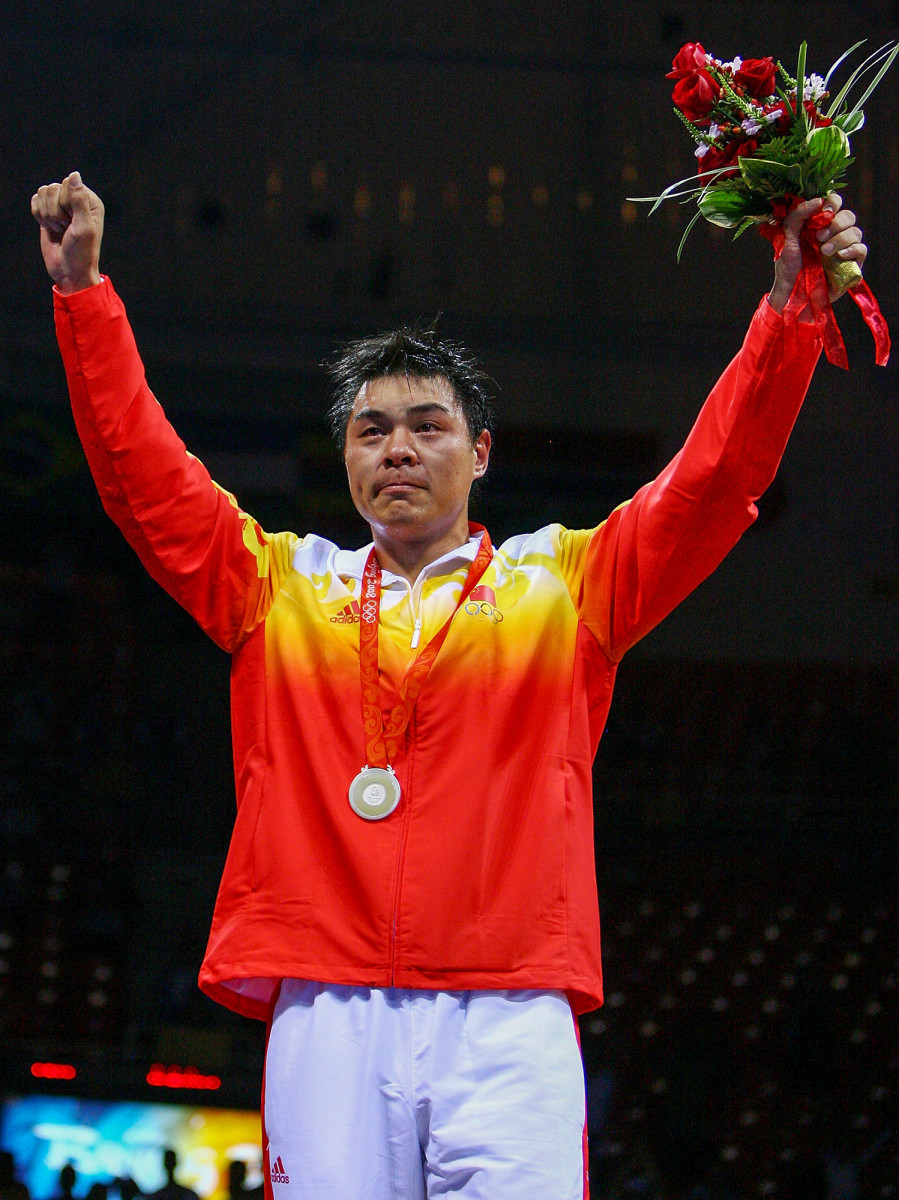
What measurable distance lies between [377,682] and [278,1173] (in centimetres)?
69

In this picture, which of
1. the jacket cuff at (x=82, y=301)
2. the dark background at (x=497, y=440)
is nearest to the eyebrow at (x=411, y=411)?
the jacket cuff at (x=82, y=301)

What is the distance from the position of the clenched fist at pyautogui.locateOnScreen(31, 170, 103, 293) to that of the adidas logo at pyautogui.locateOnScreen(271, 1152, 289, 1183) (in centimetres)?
124

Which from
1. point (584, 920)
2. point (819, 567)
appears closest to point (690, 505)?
point (584, 920)

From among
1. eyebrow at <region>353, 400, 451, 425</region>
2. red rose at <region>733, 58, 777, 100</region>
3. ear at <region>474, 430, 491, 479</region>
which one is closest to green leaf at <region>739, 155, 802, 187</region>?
red rose at <region>733, 58, 777, 100</region>

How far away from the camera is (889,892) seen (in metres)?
6.79

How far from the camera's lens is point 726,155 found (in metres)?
1.95

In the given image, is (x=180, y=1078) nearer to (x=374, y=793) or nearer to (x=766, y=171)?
(x=374, y=793)

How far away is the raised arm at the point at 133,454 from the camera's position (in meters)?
1.90

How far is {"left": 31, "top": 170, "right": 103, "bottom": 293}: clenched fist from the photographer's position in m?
1.88

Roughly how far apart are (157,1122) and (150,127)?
508 cm

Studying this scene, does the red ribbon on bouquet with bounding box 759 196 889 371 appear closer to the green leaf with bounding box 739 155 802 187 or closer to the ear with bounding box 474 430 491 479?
the green leaf with bounding box 739 155 802 187

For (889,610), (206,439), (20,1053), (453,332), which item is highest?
(453,332)

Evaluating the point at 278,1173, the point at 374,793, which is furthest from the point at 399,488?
the point at 278,1173

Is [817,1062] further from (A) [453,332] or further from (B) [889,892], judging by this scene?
(A) [453,332]
